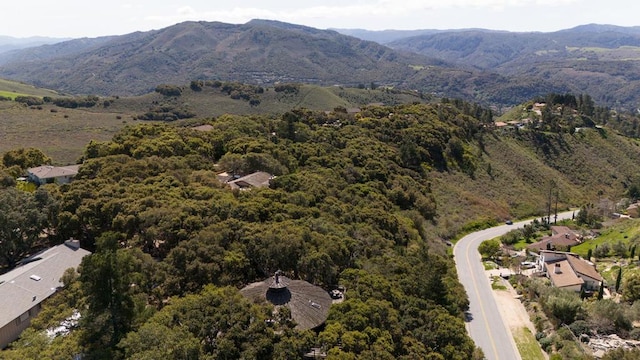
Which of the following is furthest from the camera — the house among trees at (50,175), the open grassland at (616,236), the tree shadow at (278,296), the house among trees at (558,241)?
the house among trees at (558,241)

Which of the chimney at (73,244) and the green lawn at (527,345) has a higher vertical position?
the chimney at (73,244)

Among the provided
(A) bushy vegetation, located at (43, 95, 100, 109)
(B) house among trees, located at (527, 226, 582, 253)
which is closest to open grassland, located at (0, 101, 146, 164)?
(A) bushy vegetation, located at (43, 95, 100, 109)

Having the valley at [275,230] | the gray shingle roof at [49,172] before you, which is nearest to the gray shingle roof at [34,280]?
the valley at [275,230]

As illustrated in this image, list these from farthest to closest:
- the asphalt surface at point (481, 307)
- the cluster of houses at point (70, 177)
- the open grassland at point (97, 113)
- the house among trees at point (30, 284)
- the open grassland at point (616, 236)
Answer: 1. the open grassland at point (97, 113)
2. the open grassland at point (616, 236)
3. the cluster of houses at point (70, 177)
4. the asphalt surface at point (481, 307)
5. the house among trees at point (30, 284)

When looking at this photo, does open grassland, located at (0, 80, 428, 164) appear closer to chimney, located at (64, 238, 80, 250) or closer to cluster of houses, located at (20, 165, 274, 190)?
cluster of houses, located at (20, 165, 274, 190)

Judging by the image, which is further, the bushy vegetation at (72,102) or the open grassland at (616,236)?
the bushy vegetation at (72,102)

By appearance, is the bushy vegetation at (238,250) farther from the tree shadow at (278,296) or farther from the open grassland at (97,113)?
the open grassland at (97,113)
